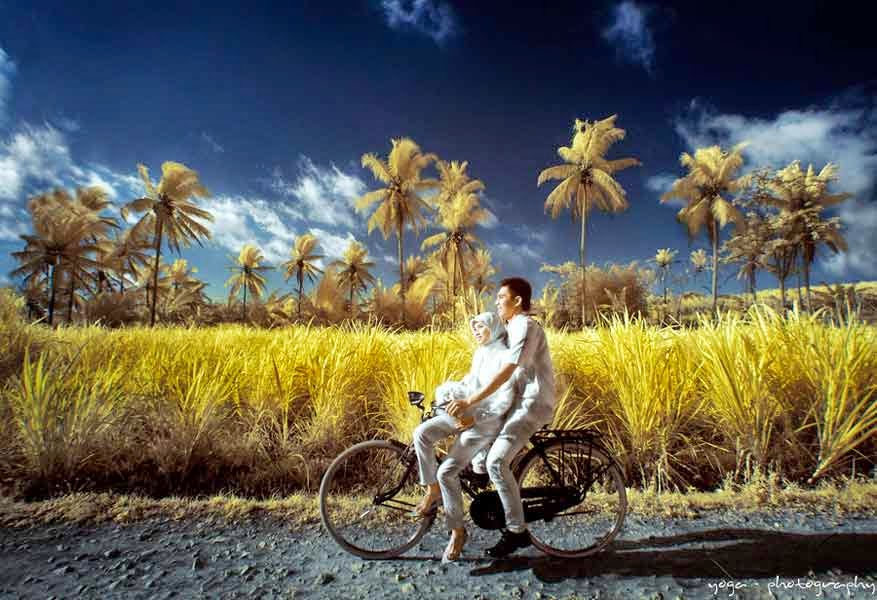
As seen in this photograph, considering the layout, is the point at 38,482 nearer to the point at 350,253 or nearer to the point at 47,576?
the point at 47,576

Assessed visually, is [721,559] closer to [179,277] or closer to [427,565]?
[427,565]

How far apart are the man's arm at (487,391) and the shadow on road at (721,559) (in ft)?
2.77

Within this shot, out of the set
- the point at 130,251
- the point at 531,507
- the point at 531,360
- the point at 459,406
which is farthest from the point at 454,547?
the point at 130,251

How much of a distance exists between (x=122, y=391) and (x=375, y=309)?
52.7 feet

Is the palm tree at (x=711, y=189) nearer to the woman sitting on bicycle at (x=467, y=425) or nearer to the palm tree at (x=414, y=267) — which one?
the palm tree at (x=414, y=267)

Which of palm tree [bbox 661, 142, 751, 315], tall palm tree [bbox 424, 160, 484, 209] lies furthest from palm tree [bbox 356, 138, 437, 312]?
palm tree [bbox 661, 142, 751, 315]

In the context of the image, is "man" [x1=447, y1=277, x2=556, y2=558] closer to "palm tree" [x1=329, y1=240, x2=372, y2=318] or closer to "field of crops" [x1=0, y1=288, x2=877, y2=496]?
"field of crops" [x1=0, y1=288, x2=877, y2=496]

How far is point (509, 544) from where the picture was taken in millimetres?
A: 2078

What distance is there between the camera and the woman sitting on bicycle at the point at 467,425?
6.70ft

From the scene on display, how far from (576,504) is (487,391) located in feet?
3.14

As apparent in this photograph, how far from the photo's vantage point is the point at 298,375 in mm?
4395

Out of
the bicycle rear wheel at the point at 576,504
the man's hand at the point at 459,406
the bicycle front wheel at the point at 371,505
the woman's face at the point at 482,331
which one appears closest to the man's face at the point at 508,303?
the woman's face at the point at 482,331

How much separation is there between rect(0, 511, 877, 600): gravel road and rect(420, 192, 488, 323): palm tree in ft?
65.1

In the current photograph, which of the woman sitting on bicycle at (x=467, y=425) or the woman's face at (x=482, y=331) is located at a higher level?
the woman's face at (x=482, y=331)
